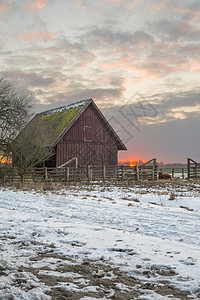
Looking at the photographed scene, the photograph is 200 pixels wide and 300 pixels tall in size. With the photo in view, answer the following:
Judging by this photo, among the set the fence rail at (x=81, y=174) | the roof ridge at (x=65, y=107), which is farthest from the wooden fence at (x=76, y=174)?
the roof ridge at (x=65, y=107)

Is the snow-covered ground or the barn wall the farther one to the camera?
the barn wall

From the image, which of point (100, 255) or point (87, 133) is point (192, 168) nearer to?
point (87, 133)

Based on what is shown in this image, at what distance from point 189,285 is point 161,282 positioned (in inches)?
14.4

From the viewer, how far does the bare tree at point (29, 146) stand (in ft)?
91.3

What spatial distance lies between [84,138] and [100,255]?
27.3 metres

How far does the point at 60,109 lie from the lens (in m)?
37.3

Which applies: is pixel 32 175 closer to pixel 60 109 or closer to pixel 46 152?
pixel 46 152

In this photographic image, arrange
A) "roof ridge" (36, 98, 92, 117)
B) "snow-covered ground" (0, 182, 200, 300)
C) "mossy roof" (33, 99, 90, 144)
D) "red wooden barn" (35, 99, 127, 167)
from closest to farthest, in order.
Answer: "snow-covered ground" (0, 182, 200, 300) → "red wooden barn" (35, 99, 127, 167) → "mossy roof" (33, 99, 90, 144) → "roof ridge" (36, 98, 92, 117)

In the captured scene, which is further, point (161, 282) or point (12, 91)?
point (12, 91)

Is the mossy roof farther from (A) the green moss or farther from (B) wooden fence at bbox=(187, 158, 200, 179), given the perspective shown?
(B) wooden fence at bbox=(187, 158, 200, 179)

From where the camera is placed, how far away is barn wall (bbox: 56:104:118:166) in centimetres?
3144

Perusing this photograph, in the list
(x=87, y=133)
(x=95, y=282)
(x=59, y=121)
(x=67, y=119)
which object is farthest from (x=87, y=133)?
(x=95, y=282)

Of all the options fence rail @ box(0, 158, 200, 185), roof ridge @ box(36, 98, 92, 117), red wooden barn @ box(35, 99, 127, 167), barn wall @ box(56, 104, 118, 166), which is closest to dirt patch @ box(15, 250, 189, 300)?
fence rail @ box(0, 158, 200, 185)

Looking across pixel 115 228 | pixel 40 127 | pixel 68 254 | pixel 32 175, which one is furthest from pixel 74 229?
pixel 40 127
